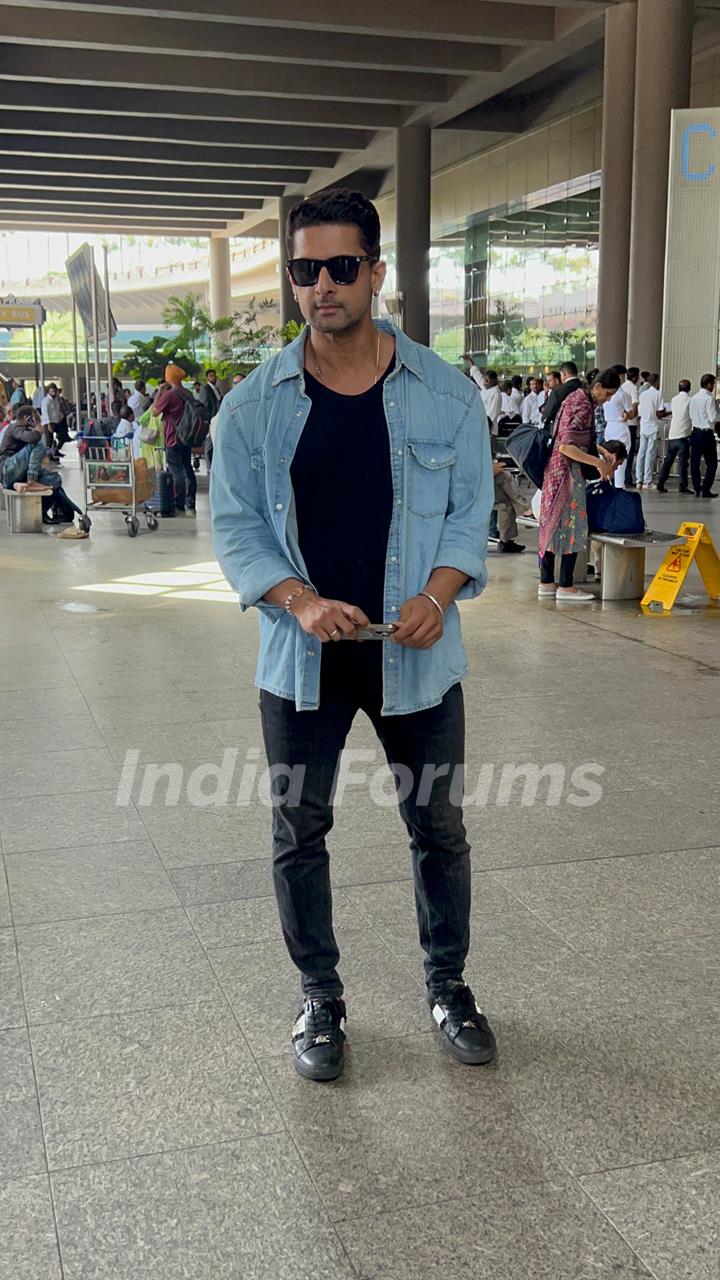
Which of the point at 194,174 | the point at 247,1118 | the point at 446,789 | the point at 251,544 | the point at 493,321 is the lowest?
the point at 247,1118

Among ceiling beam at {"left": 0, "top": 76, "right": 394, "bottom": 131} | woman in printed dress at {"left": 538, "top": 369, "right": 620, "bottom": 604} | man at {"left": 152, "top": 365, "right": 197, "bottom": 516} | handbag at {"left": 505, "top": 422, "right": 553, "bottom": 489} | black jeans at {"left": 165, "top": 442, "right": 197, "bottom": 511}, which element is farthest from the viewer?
ceiling beam at {"left": 0, "top": 76, "right": 394, "bottom": 131}

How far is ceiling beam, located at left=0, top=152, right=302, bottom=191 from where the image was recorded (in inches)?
1443

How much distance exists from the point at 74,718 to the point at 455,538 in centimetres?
403

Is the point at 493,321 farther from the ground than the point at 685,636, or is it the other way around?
the point at 493,321

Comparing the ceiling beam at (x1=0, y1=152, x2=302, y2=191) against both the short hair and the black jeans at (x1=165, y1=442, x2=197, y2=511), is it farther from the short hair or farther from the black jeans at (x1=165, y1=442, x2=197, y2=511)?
the short hair

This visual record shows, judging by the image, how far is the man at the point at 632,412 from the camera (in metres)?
21.1

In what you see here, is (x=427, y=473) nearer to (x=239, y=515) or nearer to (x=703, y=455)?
(x=239, y=515)

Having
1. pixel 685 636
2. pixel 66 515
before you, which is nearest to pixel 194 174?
pixel 66 515

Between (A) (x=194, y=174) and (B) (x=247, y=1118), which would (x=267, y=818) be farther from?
(A) (x=194, y=174)

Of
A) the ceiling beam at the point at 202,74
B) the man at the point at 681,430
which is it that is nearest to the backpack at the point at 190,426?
the man at the point at 681,430

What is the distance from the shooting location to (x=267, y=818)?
5000mm

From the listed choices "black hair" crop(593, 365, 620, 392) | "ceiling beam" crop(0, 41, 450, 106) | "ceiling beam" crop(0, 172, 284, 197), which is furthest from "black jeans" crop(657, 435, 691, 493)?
"ceiling beam" crop(0, 172, 284, 197)

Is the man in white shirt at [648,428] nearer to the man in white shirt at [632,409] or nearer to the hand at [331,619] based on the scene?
the man in white shirt at [632,409]

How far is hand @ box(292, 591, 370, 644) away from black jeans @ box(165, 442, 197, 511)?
46.7 feet
